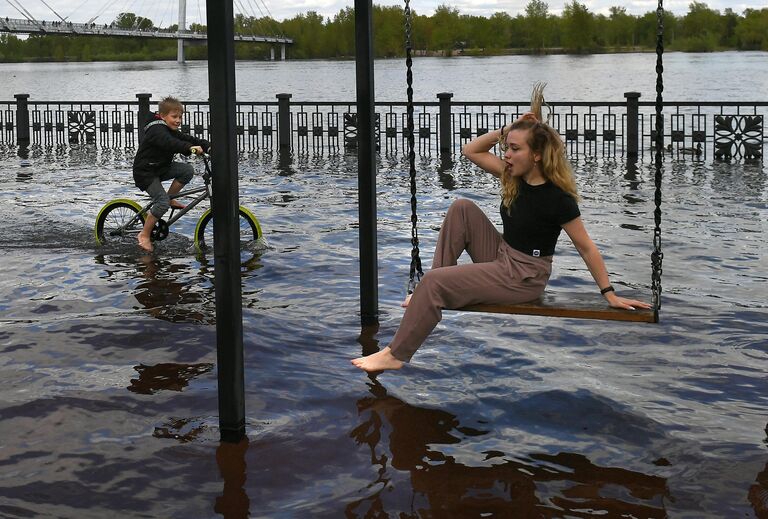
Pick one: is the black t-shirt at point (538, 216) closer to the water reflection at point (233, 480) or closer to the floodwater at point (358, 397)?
the floodwater at point (358, 397)

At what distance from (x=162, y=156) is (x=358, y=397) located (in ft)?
20.4

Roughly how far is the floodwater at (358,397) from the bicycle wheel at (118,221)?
0.80 feet

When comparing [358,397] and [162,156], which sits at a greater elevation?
[162,156]

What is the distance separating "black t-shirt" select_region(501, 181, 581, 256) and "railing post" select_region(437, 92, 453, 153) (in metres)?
20.2

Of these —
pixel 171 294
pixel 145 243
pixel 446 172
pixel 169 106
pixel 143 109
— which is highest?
pixel 143 109

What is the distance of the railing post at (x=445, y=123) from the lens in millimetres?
26938

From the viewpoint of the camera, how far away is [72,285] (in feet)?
35.3

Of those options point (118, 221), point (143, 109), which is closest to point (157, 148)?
point (118, 221)

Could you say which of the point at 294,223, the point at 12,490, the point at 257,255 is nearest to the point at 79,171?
the point at 294,223

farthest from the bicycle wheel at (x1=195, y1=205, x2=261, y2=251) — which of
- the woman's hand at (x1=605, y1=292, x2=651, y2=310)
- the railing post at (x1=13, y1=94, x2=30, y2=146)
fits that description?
the railing post at (x1=13, y1=94, x2=30, y2=146)

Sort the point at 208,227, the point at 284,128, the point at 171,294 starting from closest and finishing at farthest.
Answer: the point at 171,294
the point at 208,227
the point at 284,128

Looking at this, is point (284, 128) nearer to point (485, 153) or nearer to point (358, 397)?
point (485, 153)

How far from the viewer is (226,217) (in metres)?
6.00

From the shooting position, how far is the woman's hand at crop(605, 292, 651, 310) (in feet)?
20.9
